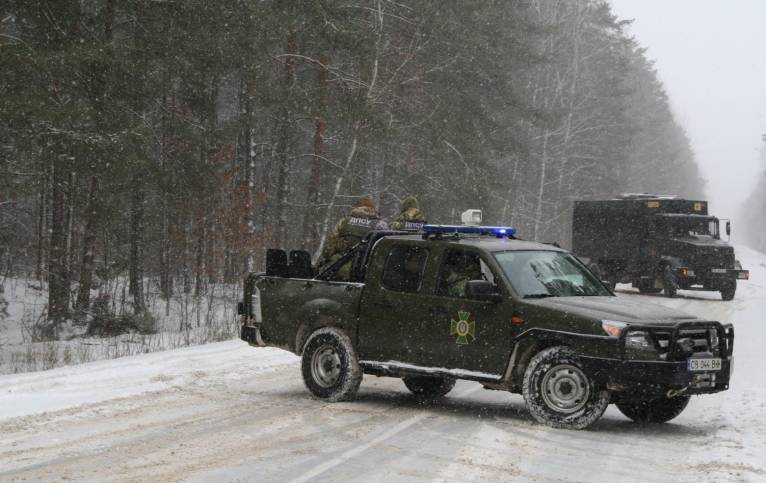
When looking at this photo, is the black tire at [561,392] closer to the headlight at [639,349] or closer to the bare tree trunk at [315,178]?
the headlight at [639,349]

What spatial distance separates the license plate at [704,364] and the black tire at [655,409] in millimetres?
622

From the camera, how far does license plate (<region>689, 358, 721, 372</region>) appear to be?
872 cm

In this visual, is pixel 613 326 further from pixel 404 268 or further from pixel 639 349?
pixel 404 268

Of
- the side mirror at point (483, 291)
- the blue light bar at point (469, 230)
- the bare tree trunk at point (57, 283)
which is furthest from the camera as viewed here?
the bare tree trunk at point (57, 283)

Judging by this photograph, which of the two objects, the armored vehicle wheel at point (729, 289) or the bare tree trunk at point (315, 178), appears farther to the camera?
the armored vehicle wheel at point (729, 289)

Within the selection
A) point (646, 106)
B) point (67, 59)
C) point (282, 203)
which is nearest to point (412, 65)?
point (282, 203)

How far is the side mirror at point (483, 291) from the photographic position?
9219mm

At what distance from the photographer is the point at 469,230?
10555 mm

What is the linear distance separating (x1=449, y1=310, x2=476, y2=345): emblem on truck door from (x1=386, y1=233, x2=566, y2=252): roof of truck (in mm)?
745

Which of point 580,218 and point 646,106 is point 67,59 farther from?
point 646,106

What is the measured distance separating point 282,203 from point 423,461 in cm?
2356

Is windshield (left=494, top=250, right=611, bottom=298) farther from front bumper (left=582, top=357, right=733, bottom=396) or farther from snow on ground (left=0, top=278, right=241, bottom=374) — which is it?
snow on ground (left=0, top=278, right=241, bottom=374)

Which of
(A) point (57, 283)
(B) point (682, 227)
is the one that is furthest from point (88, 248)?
(B) point (682, 227)

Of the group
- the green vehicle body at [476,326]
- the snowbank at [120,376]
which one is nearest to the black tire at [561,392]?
the green vehicle body at [476,326]
